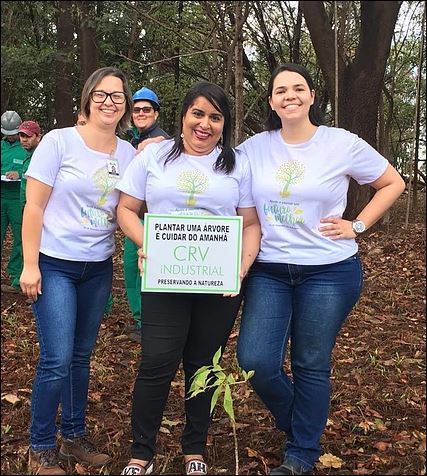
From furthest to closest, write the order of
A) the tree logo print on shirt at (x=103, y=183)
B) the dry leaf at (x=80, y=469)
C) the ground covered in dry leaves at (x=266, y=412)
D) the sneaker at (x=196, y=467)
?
the ground covered in dry leaves at (x=266, y=412) < the dry leaf at (x=80, y=469) < the sneaker at (x=196, y=467) < the tree logo print on shirt at (x=103, y=183)

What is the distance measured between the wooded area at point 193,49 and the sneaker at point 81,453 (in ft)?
6.22

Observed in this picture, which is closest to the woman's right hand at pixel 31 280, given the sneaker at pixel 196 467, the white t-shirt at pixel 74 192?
the white t-shirt at pixel 74 192

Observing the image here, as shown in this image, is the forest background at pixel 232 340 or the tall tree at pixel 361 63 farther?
the forest background at pixel 232 340

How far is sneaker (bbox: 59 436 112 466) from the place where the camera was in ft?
10.3

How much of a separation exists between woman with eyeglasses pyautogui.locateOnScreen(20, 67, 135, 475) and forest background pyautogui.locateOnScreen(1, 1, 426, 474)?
0.52 metres

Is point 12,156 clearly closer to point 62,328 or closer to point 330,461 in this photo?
point 62,328

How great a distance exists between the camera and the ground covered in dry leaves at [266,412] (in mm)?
3246

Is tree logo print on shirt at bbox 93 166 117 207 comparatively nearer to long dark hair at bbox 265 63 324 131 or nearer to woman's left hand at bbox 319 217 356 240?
long dark hair at bbox 265 63 324 131

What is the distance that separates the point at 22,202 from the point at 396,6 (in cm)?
468

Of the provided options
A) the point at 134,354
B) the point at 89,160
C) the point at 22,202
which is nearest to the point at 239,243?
the point at 89,160

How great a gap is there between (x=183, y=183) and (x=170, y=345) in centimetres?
72

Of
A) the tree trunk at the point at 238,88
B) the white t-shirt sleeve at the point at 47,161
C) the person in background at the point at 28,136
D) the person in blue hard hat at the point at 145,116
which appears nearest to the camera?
the white t-shirt sleeve at the point at 47,161

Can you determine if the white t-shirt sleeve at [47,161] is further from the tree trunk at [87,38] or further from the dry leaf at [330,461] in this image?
the dry leaf at [330,461]

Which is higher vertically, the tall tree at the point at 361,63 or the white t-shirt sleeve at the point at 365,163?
the tall tree at the point at 361,63
